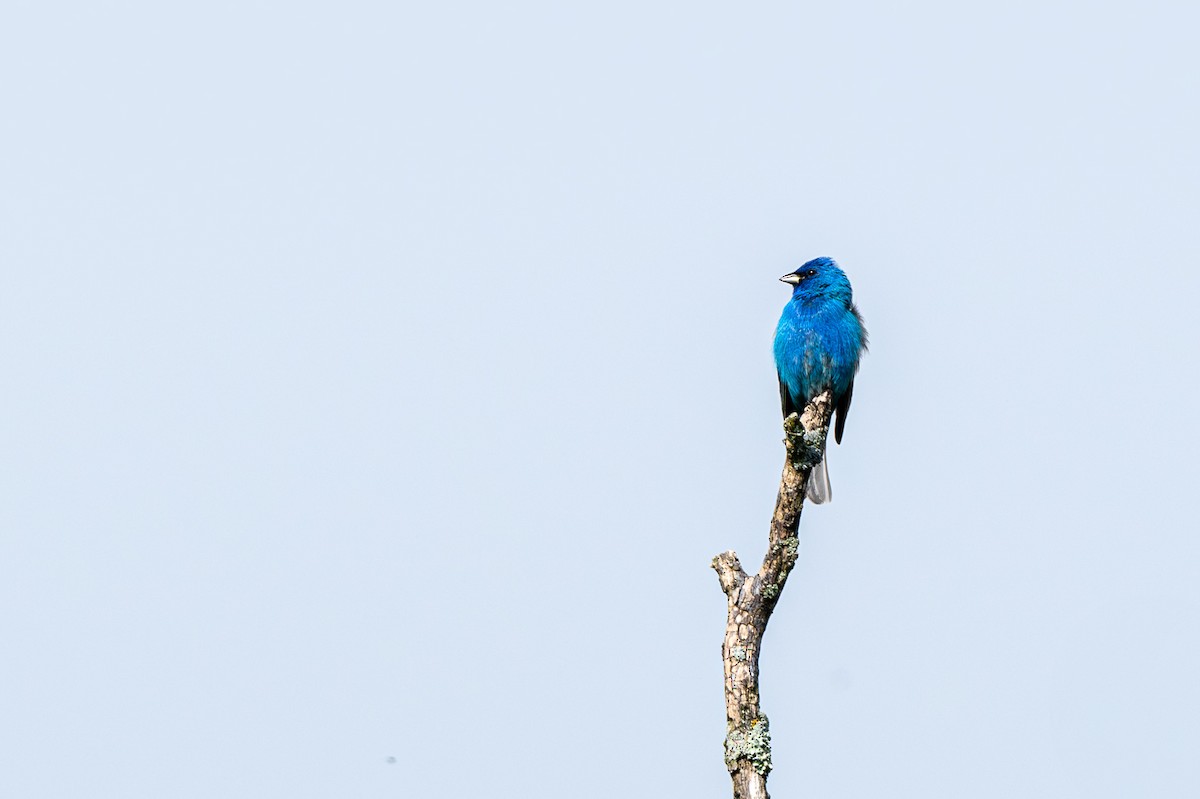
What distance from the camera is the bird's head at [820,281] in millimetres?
10867

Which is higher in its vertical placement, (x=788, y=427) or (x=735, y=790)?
(x=788, y=427)

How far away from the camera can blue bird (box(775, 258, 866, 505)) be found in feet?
34.8

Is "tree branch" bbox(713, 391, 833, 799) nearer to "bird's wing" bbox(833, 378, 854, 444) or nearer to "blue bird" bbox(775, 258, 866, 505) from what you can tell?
"blue bird" bbox(775, 258, 866, 505)

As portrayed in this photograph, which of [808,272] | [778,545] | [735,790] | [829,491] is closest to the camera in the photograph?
[735,790]

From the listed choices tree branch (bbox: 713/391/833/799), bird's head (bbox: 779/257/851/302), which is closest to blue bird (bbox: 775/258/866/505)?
bird's head (bbox: 779/257/851/302)

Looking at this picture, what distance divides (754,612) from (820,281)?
4770mm

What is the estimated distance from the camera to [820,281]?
10961 millimetres

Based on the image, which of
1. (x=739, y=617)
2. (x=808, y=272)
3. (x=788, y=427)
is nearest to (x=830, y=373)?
(x=808, y=272)

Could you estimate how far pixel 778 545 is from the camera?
7027mm

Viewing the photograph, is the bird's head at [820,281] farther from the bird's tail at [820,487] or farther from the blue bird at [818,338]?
the bird's tail at [820,487]

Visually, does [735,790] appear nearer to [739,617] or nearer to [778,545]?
[739,617]

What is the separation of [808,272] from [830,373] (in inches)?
38.5

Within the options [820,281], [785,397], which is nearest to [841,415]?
[785,397]

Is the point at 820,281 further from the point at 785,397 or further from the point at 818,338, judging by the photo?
the point at 785,397
